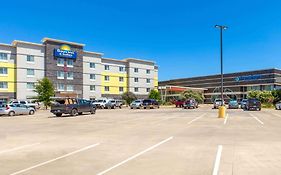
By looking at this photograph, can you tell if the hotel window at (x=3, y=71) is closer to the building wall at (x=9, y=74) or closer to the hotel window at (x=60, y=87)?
the building wall at (x=9, y=74)

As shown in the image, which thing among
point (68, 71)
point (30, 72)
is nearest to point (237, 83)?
point (68, 71)

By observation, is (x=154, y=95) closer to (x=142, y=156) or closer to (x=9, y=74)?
(x=9, y=74)

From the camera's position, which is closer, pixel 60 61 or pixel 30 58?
pixel 30 58

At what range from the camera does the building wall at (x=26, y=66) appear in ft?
211

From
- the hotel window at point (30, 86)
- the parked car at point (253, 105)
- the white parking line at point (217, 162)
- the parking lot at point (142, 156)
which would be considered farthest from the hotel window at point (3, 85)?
the white parking line at point (217, 162)

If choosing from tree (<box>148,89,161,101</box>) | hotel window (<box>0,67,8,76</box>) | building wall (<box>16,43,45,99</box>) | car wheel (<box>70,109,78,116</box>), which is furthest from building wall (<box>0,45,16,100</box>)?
tree (<box>148,89,161,101</box>)

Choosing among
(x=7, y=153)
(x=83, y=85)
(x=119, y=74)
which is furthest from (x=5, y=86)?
(x=7, y=153)

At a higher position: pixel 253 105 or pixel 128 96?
pixel 128 96

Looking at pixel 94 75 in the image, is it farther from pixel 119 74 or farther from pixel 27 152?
pixel 27 152

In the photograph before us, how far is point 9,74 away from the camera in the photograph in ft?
207

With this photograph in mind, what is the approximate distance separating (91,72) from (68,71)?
7238 mm

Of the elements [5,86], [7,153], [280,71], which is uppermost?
A: [280,71]

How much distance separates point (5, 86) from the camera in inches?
2462

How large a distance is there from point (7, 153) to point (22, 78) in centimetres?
5803
